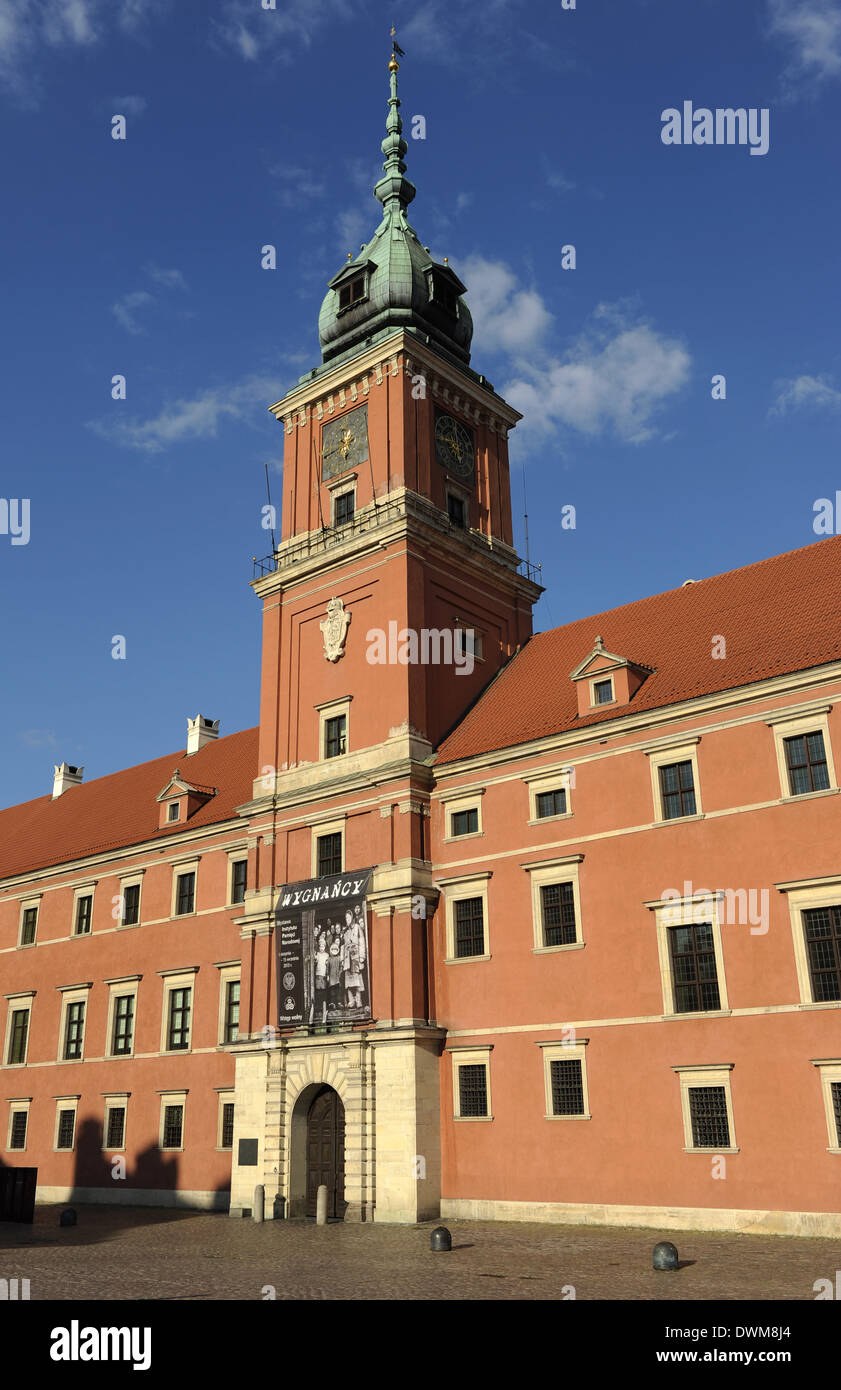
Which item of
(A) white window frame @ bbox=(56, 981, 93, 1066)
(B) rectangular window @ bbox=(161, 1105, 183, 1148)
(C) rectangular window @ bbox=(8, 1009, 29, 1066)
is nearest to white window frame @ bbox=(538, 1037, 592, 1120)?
(B) rectangular window @ bbox=(161, 1105, 183, 1148)

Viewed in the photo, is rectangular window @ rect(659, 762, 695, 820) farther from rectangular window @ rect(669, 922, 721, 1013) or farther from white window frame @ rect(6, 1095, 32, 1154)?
white window frame @ rect(6, 1095, 32, 1154)

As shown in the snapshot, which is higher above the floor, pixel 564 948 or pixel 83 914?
pixel 83 914

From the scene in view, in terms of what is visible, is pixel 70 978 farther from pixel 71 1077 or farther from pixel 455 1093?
pixel 455 1093

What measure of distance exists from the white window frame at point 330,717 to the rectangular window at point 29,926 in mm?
17886

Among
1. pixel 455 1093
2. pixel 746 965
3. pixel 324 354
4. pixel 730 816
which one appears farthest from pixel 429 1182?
pixel 324 354

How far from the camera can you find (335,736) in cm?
3456

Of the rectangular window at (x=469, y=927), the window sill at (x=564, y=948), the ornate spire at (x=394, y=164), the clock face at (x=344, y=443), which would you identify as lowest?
the window sill at (x=564, y=948)

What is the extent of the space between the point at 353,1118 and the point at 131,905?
51.0ft

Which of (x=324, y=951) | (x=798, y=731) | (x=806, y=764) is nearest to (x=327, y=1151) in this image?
(x=324, y=951)

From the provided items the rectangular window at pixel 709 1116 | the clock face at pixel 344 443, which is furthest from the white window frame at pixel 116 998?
the rectangular window at pixel 709 1116

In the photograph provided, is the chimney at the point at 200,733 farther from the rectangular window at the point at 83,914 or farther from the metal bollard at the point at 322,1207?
the metal bollard at the point at 322,1207

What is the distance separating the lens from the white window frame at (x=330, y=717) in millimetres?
33969

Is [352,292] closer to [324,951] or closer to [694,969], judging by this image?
[324,951]

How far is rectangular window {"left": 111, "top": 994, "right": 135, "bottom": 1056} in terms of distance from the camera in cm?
3953
